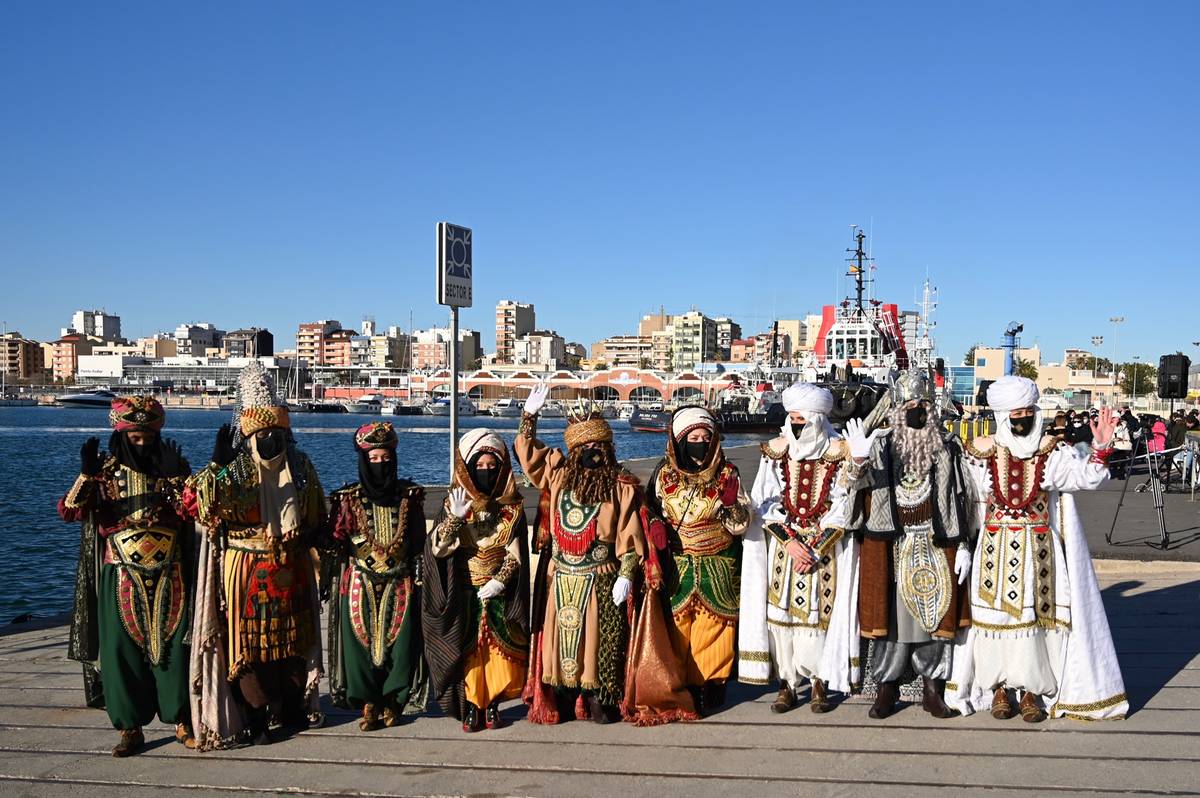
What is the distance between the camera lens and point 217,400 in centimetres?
12650

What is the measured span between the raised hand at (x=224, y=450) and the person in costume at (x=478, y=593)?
92 centimetres

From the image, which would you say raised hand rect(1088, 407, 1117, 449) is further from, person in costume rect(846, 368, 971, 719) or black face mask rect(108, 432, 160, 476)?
black face mask rect(108, 432, 160, 476)

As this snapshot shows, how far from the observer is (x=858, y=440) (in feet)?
14.1

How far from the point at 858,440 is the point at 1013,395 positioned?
744 mm

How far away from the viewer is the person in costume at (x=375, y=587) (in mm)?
4277

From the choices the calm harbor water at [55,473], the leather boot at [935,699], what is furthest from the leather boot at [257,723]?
the calm harbor water at [55,473]

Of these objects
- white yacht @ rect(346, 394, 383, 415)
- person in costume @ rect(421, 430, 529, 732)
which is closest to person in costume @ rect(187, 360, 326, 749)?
person in costume @ rect(421, 430, 529, 732)

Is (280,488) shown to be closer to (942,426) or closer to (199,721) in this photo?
(199,721)

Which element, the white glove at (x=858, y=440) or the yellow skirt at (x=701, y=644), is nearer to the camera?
the white glove at (x=858, y=440)

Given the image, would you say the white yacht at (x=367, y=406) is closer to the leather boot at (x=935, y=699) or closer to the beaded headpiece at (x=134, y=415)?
the beaded headpiece at (x=134, y=415)

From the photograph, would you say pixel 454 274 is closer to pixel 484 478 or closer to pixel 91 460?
pixel 484 478

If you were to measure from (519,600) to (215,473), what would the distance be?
141 cm

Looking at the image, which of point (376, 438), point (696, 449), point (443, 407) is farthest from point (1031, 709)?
point (443, 407)

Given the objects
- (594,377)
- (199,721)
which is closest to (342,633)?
(199,721)
